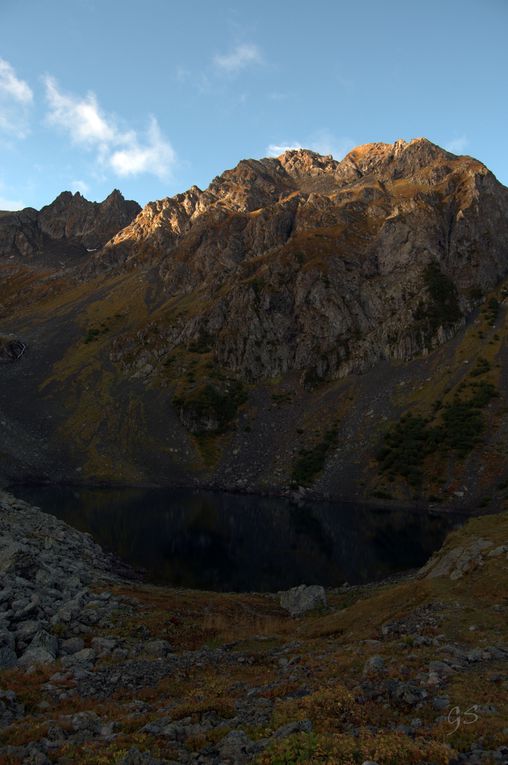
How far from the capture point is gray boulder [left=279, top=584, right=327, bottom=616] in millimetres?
40406

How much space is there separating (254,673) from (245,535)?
201 feet

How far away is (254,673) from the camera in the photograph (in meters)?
21.7

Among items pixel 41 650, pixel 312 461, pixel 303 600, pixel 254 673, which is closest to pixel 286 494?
pixel 312 461

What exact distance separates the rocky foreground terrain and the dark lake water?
70.3ft

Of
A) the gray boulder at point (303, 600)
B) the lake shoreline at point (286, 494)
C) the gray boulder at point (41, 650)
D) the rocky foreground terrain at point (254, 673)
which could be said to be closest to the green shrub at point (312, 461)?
the lake shoreline at point (286, 494)

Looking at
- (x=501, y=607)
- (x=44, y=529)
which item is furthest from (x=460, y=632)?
(x=44, y=529)

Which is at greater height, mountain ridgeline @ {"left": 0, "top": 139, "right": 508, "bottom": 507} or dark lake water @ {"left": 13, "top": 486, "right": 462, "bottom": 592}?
mountain ridgeline @ {"left": 0, "top": 139, "right": 508, "bottom": 507}

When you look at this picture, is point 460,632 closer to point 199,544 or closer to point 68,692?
point 68,692

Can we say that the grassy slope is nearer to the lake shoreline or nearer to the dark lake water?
the lake shoreline

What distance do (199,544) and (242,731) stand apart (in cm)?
6426

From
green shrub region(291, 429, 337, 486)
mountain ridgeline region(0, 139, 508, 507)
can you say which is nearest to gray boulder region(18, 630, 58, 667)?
mountain ridgeline region(0, 139, 508, 507)

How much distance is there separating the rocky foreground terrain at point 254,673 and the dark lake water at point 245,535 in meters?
21.4

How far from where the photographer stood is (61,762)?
1228 cm

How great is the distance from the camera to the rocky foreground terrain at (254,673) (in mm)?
11898
